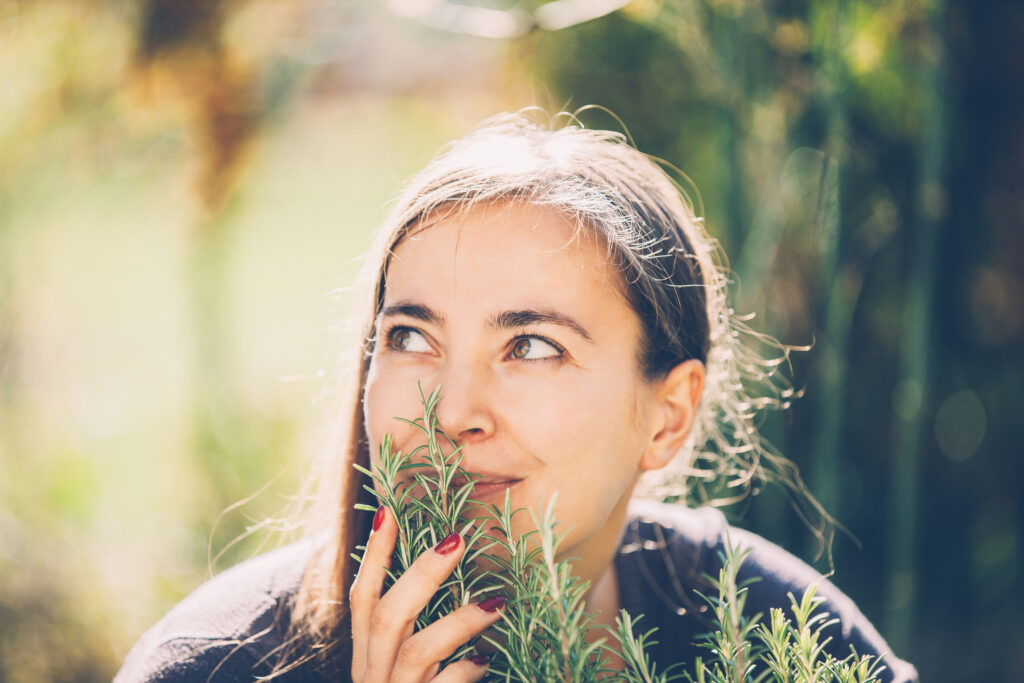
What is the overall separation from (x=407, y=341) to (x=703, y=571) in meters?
0.81

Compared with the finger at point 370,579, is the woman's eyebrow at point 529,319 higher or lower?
higher

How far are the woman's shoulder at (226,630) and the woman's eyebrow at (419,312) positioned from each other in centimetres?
56

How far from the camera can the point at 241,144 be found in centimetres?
306

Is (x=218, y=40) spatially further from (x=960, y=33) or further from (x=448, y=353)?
(x=960, y=33)

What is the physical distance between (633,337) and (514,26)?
1.22 m

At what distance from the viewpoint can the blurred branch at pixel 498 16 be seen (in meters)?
2.14

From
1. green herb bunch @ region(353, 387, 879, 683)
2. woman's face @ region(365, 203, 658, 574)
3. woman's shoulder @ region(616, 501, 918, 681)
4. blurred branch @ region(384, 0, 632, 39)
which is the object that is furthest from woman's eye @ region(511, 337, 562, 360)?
blurred branch @ region(384, 0, 632, 39)

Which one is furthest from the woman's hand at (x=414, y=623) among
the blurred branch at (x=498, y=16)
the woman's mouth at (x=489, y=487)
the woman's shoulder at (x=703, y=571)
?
the blurred branch at (x=498, y=16)

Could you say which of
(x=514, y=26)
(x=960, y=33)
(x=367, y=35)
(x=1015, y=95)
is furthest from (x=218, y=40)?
(x=1015, y=95)

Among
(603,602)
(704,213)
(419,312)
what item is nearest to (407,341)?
(419,312)

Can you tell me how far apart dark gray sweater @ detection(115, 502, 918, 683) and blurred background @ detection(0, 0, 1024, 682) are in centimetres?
49

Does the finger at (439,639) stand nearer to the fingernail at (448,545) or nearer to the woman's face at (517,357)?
the fingernail at (448,545)

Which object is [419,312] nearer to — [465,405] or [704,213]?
[465,405]

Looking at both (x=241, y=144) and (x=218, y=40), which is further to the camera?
(x=241, y=144)
